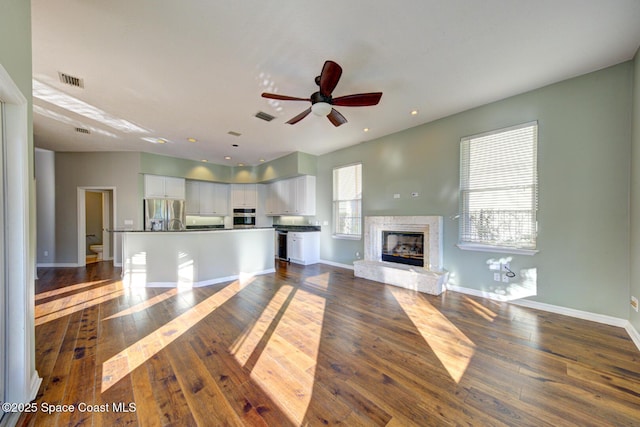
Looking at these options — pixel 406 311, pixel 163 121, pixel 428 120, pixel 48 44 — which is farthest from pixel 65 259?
pixel 428 120

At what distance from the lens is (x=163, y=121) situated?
13.7 ft

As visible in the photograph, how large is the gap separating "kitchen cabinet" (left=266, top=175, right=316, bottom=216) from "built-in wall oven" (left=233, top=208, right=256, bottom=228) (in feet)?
2.29

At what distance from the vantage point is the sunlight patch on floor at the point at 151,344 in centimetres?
191

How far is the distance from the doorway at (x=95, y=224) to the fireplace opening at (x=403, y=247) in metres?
6.11

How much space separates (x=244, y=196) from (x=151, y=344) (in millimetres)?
6137

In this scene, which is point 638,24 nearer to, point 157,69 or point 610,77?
point 610,77

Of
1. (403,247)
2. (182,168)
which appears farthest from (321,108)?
(182,168)

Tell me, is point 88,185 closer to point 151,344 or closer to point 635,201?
point 151,344

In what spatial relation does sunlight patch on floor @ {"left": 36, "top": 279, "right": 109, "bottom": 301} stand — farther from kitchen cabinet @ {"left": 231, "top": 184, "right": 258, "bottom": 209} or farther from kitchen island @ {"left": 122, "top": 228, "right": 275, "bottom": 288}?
kitchen cabinet @ {"left": 231, "top": 184, "right": 258, "bottom": 209}

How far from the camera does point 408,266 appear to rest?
453cm

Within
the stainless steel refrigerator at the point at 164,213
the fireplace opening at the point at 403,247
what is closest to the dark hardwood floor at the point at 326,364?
the fireplace opening at the point at 403,247

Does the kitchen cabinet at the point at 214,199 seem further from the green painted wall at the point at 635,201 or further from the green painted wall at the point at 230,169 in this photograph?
the green painted wall at the point at 635,201

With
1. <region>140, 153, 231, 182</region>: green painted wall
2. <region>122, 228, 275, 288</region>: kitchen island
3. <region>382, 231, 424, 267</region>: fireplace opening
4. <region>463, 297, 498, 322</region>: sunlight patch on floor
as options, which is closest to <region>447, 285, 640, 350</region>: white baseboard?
<region>463, 297, 498, 322</region>: sunlight patch on floor

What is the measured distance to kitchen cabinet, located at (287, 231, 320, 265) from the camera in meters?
6.17
